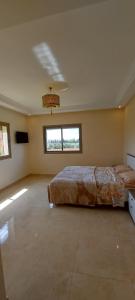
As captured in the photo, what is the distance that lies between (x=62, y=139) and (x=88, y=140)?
1060 mm

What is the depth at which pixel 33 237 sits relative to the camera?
2223mm

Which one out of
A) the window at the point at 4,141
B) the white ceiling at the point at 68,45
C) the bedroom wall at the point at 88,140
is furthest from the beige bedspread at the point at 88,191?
the bedroom wall at the point at 88,140

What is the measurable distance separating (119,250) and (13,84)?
3.46 metres

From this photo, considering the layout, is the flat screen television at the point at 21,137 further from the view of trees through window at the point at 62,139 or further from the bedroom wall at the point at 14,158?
the view of trees through window at the point at 62,139

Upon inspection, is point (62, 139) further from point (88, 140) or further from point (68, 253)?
point (68, 253)

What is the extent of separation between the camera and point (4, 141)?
481 centimetres

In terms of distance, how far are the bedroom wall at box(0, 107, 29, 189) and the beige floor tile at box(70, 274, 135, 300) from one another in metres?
3.67

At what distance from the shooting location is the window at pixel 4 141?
466 centimetres

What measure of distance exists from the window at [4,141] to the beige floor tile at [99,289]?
3.91 metres

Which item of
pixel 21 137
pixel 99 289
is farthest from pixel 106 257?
pixel 21 137

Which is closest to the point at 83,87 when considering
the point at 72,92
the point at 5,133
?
the point at 72,92

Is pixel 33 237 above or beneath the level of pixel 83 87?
beneath

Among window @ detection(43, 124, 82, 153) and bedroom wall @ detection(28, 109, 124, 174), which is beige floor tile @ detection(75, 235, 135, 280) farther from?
window @ detection(43, 124, 82, 153)

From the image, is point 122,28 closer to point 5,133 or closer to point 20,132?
point 5,133
